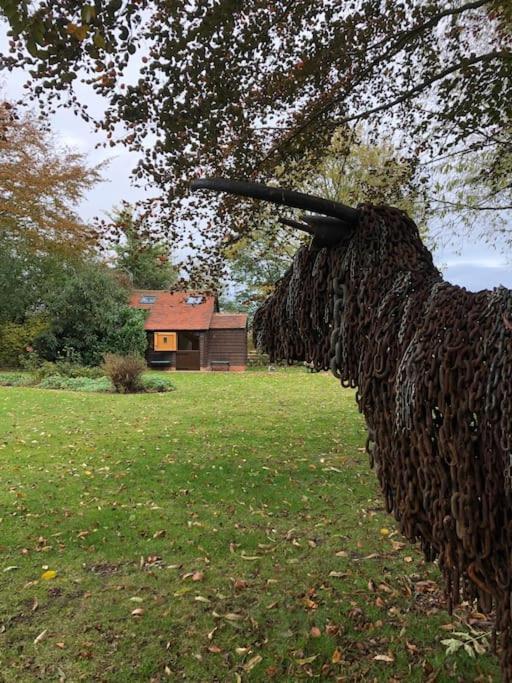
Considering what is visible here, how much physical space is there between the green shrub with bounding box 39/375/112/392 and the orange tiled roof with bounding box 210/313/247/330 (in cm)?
928

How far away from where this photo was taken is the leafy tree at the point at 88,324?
2283cm

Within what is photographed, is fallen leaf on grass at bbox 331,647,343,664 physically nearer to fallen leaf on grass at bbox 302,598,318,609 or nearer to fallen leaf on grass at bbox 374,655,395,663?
fallen leaf on grass at bbox 374,655,395,663

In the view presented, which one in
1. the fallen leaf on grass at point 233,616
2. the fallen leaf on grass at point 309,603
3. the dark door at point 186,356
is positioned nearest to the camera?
the fallen leaf on grass at point 233,616

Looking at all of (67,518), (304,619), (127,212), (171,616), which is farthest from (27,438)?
(304,619)

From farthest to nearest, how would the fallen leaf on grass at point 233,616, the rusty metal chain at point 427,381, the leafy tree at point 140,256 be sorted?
the leafy tree at point 140,256, the fallen leaf on grass at point 233,616, the rusty metal chain at point 427,381

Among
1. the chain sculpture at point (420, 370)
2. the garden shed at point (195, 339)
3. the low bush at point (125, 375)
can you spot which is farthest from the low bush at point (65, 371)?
the chain sculpture at point (420, 370)

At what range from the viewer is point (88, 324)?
76.2 feet

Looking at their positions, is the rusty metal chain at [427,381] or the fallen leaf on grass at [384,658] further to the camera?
the fallen leaf on grass at [384,658]

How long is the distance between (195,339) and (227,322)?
205cm

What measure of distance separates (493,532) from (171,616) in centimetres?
275

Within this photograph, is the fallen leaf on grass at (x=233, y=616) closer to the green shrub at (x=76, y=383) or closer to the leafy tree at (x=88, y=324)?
the green shrub at (x=76, y=383)

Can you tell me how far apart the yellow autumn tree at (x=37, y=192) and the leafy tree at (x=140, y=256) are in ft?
9.75

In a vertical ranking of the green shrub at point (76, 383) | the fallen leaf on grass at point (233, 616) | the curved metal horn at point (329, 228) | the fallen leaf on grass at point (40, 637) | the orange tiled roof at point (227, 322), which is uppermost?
the orange tiled roof at point (227, 322)

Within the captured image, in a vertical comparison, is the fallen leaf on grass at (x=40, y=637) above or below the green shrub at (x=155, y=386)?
below
